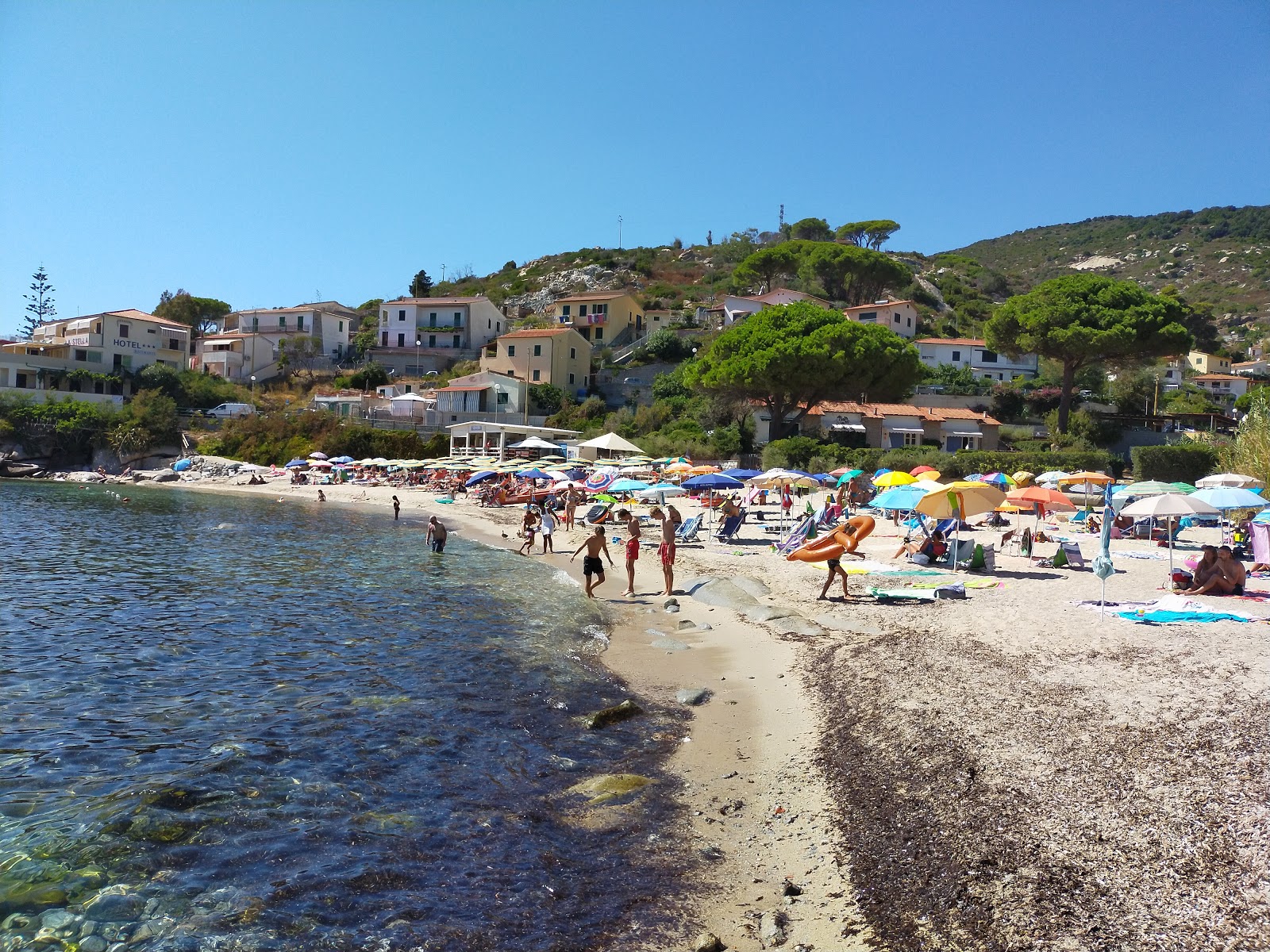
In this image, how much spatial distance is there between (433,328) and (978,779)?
7433cm

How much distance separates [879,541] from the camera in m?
22.1

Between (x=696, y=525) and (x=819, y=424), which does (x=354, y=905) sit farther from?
(x=819, y=424)

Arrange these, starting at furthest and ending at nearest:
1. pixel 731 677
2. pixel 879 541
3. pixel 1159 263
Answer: pixel 1159 263
pixel 879 541
pixel 731 677

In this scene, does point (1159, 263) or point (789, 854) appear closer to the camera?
point (789, 854)

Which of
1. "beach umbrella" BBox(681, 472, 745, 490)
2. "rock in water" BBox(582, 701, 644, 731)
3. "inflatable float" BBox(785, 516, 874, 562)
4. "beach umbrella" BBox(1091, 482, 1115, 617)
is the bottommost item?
"rock in water" BBox(582, 701, 644, 731)

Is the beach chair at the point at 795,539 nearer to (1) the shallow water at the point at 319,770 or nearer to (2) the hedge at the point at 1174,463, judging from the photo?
(1) the shallow water at the point at 319,770

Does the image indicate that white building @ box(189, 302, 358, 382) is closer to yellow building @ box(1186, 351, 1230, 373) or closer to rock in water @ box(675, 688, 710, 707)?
rock in water @ box(675, 688, 710, 707)

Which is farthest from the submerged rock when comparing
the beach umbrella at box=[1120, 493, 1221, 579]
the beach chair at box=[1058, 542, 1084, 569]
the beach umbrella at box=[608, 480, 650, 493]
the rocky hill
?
the rocky hill

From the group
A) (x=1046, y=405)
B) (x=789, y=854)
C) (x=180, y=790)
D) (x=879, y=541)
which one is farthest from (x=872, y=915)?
(x=1046, y=405)

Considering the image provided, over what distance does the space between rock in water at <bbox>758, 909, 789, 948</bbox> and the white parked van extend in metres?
60.5

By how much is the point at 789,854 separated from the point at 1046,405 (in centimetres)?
5564

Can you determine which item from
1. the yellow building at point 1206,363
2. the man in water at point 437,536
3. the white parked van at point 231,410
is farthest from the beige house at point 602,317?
the yellow building at point 1206,363

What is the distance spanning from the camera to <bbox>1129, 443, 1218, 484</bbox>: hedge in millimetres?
36500

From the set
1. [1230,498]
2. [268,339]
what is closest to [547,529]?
[1230,498]
